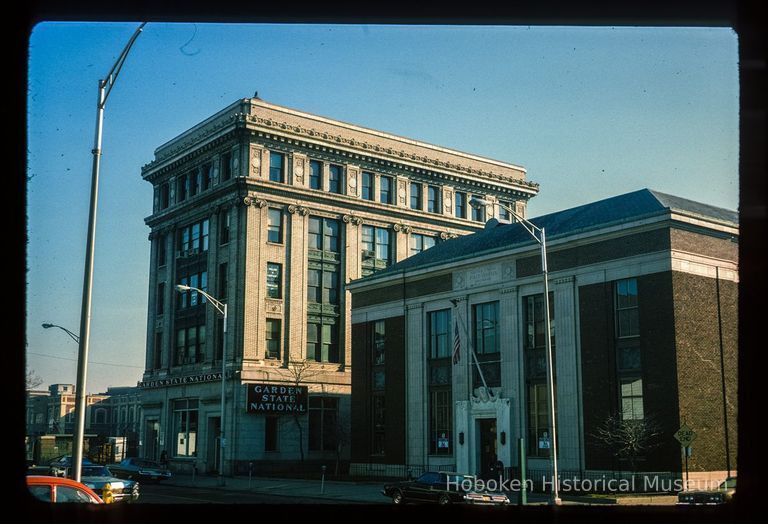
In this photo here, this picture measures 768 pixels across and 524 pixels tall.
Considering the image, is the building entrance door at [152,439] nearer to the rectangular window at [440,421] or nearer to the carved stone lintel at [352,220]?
the carved stone lintel at [352,220]

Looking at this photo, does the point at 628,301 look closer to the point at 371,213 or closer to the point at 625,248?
the point at 625,248

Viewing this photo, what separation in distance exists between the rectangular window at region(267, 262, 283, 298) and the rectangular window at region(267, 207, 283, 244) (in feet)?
6.03

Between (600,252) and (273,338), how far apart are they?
30.1m

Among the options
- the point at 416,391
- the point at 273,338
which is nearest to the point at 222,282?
the point at 273,338

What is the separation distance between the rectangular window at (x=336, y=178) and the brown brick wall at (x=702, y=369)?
112 ft

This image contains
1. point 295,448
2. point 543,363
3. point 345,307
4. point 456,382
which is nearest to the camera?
point 543,363

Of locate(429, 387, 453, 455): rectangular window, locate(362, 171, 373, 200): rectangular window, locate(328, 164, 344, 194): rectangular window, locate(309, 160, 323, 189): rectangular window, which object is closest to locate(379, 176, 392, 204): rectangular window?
locate(362, 171, 373, 200): rectangular window

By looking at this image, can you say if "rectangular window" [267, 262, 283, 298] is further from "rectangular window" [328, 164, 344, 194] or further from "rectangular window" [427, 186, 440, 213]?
"rectangular window" [427, 186, 440, 213]

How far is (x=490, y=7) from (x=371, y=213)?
62.6m

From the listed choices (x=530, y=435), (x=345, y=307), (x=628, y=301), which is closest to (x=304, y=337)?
(x=345, y=307)

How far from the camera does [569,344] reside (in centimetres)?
4131

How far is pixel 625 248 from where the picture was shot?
39.4m

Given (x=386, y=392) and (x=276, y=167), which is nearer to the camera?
(x=386, y=392)

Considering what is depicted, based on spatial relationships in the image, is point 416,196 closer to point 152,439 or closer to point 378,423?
point 378,423
